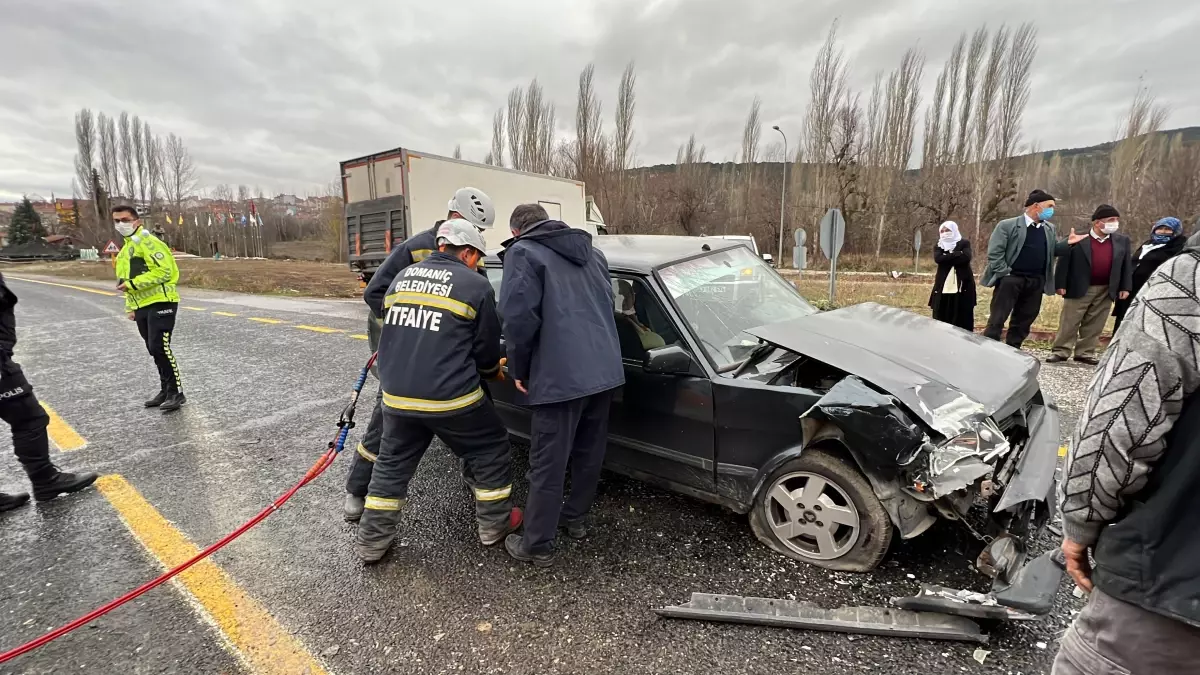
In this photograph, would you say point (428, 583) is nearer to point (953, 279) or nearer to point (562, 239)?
point (562, 239)

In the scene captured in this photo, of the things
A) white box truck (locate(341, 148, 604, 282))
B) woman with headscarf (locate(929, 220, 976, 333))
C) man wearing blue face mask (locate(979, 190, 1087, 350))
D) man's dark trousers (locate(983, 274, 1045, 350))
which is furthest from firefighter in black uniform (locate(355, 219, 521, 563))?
white box truck (locate(341, 148, 604, 282))

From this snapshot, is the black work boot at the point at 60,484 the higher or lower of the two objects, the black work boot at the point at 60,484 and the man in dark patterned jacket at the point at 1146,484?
the lower

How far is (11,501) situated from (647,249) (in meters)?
4.15

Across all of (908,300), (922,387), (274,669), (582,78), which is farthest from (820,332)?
(582,78)

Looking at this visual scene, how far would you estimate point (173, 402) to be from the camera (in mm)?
5168

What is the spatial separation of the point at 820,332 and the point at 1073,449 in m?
1.80

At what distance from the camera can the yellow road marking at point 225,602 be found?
2.08m

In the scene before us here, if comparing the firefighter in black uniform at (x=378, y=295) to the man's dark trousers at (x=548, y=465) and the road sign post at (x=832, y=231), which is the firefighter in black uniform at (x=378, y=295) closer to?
the man's dark trousers at (x=548, y=465)

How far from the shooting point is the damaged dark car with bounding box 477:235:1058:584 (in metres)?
2.26

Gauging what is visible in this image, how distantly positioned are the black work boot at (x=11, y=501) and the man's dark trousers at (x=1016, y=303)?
8220mm

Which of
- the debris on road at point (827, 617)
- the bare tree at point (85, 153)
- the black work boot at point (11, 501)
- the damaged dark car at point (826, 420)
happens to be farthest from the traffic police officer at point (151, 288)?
the bare tree at point (85, 153)

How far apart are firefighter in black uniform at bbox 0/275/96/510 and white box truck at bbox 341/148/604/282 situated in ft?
25.3

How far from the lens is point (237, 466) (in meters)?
3.89

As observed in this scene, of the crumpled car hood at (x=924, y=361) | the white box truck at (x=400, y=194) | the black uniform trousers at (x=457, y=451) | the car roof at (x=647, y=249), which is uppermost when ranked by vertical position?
the white box truck at (x=400, y=194)
